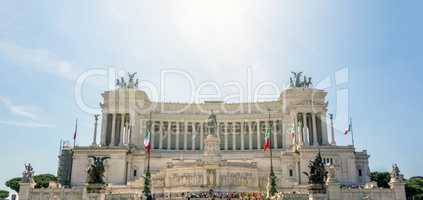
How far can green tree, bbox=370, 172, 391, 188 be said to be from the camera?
77475 mm

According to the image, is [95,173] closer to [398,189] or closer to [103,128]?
[398,189]

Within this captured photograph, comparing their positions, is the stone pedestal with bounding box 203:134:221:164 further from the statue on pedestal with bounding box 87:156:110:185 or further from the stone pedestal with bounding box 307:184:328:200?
the stone pedestal with bounding box 307:184:328:200

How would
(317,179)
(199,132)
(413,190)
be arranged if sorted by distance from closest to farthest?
(317,179), (413,190), (199,132)

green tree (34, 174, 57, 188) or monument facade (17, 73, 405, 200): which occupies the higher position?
monument facade (17, 73, 405, 200)

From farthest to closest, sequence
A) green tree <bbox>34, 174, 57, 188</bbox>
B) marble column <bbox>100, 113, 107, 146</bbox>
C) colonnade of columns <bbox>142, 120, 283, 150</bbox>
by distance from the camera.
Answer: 1. colonnade of columns <bbox>142, 120, 283, 150</bbox>
2. marble column <bbox>100, 113, 107, 146</bbox>
3. green tree <bbox>34, 174, 57, 188</bbox>

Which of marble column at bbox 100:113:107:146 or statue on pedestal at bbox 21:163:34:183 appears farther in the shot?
marble column at bbox 100:113:107:146

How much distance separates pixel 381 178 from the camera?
258 ft

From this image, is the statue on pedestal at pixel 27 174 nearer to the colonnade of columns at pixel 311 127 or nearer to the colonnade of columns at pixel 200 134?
the colonnade of columns at pixel 200 134

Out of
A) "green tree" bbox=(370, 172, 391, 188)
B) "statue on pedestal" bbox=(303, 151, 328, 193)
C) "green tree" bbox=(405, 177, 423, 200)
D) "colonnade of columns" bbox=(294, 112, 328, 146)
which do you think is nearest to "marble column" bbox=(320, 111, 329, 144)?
"colonnade of columns" bbox=(294, 112, 328, 146)

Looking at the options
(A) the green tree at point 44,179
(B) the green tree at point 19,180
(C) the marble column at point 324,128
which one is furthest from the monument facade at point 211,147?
(B) the green tree at point 19,180

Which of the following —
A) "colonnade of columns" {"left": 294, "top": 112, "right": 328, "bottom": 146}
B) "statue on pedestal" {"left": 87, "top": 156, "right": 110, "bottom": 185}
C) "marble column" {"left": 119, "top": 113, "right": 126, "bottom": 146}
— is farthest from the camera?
"marble column" {"left": 119, "top": 113, "right": 126, "bottom": 146}

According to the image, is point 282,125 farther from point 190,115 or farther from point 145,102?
point 145,102

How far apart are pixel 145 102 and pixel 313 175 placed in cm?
5223

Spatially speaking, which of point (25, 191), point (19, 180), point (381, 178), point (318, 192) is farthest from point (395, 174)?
point (19, 180)
